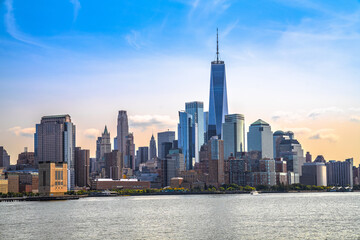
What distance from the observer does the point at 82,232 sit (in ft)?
303

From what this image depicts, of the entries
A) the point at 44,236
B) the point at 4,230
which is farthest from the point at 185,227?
the point at 4,230

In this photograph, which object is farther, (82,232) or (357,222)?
(357,222)

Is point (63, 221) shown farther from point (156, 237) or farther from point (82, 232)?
point (156, 237)

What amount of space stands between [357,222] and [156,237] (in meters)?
39.7

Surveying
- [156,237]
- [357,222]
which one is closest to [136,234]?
[156,237]

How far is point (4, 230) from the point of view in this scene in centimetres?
9831

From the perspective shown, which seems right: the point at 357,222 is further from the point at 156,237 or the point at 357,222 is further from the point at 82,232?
the point at 82,232

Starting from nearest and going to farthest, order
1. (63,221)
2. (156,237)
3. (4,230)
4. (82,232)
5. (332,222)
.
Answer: (156,237) → (82,232) → (4,230) → (332,222) → (63,221)

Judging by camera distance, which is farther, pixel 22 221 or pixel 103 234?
pixel 22 221

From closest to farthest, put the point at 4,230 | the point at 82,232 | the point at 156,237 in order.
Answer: the point at 156,237 → the point at 82,232 → the point at 4,230

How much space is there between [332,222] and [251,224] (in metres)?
14.7

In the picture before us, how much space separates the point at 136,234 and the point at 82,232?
959 cm

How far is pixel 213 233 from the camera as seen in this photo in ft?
293

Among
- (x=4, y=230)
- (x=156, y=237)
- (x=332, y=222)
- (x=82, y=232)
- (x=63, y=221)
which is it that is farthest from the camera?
(x=63, y=221)
